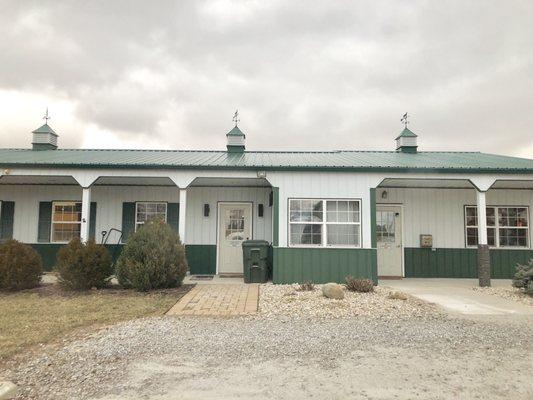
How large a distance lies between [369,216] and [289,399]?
278 inches

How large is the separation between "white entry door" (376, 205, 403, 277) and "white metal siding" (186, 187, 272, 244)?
11.3 ft

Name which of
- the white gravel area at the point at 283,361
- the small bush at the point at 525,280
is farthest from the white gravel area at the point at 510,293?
the white gravel area at the point at 283,361

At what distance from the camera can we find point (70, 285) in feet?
27.5

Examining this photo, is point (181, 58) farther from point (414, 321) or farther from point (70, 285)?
point (414, 321)

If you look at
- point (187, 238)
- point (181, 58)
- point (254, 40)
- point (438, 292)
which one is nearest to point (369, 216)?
point (438, 292)

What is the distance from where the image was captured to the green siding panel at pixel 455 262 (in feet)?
37.2

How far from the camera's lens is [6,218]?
12.0 metres

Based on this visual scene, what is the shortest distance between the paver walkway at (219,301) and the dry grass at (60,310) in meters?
0.28

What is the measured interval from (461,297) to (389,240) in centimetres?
359

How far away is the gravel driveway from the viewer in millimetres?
3414

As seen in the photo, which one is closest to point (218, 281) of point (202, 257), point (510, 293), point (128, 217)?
point (202, 257)

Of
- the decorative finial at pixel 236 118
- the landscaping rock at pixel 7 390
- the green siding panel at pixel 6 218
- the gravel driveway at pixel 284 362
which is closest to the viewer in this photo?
the landscaping rock at pixel 7 390

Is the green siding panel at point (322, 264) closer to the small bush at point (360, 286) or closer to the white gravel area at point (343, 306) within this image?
the small bush at point (360, 286)

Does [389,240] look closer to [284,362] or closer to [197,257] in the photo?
[197,257]
